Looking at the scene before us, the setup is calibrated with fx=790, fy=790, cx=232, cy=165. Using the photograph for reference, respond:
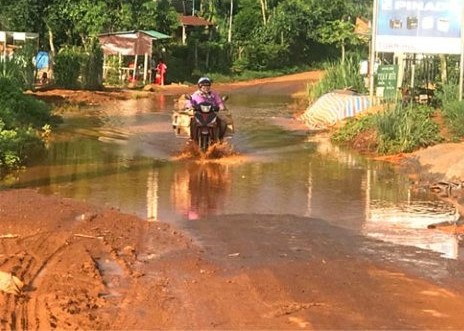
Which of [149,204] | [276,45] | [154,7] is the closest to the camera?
[149,204]

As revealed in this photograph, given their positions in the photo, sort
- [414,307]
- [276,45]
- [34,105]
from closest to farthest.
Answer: [414,307] → [34,105] → [276,45]

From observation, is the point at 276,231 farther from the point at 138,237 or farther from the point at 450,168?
the point at 450,168

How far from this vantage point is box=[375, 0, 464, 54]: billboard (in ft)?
63.0

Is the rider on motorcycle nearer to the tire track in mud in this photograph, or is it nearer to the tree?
the tire track in mud

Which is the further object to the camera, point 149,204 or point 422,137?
point 422,137

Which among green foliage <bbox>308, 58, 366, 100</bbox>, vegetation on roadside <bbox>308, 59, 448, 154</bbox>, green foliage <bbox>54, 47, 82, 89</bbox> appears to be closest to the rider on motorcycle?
vegetation on roadside <bbox>308, 59, 448, 154</bbox>

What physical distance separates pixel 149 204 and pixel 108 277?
12.0 feet

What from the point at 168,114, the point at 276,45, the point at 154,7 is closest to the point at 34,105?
the point at 168,114

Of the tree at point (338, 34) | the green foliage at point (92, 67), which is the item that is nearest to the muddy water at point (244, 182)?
the green foliage at point (92, 67)

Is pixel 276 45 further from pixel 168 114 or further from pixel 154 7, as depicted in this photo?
pixel 168 114

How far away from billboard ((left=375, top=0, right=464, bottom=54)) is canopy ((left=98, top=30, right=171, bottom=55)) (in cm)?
2060

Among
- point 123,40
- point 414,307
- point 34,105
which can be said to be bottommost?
point 414,307

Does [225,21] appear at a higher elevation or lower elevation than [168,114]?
higher

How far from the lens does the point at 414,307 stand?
20.6ft
